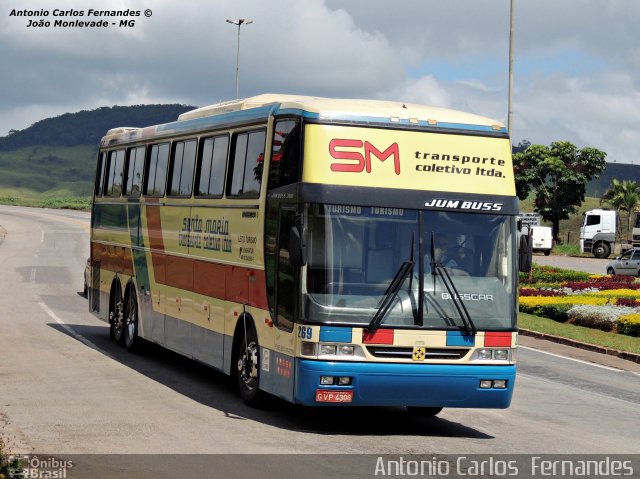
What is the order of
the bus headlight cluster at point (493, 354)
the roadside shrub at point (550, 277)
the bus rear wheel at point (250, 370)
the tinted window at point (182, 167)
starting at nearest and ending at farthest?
the bus headlight cluster at point (493, 354) < the bus rear wheel at point (250, 370) < the tinted window at point (182, 167) < the roadside shrub at point (550, 277)

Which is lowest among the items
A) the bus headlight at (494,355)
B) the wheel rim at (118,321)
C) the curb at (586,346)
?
the curb at (586,346)

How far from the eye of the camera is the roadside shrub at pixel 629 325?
94.4 feet

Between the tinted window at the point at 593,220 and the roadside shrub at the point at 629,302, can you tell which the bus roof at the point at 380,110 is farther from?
the tinted window at the point at 593,220

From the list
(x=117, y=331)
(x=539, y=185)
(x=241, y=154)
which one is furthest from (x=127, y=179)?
(x=539, y=185)

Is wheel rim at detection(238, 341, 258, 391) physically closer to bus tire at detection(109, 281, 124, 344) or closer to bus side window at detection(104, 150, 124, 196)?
bus tire at detection(109, 281, 124, 344)

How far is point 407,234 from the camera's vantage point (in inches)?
515

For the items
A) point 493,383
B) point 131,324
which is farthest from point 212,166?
point 493,383

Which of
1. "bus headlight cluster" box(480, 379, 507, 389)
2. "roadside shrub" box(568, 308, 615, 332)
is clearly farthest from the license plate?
"roadside shrub" box(568, 308, 615, 332)

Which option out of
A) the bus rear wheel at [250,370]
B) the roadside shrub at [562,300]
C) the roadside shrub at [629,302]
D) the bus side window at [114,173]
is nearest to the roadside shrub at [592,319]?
the roadside shrub at [562,300]

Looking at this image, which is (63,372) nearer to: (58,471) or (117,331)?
(117,331)

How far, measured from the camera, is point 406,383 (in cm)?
1284

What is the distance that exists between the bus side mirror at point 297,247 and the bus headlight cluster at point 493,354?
2.22m

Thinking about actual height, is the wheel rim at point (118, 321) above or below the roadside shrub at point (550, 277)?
below

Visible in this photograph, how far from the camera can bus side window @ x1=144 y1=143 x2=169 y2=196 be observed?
19200 mm
